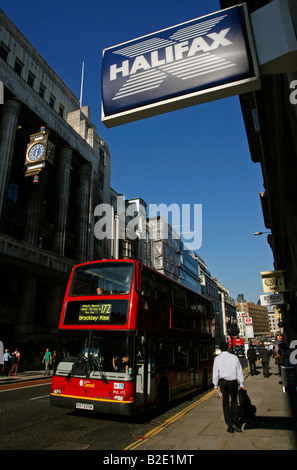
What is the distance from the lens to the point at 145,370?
860 cm

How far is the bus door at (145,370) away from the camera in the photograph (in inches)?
320

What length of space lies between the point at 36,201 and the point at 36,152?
4.81 metres

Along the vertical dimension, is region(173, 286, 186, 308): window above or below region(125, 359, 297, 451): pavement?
above

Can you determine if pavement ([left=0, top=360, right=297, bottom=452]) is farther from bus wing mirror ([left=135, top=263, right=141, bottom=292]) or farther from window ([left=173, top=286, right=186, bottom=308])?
window ([left=173, top=286, right=186, bottom=308])

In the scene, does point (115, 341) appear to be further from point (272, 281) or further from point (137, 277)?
point (272, 281)

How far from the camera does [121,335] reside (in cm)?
799

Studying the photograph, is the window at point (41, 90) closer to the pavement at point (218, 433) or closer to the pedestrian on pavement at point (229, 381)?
the pavement at point (218, 433)

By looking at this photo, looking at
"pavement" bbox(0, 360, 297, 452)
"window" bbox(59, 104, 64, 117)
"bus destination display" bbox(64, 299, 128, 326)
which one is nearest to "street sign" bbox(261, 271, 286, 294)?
"pavement" bbox(0, 360, 297, 452)

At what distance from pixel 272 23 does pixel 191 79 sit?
102cm

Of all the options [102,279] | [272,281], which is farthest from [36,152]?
[272,281]

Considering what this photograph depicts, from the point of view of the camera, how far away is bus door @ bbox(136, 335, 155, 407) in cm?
813

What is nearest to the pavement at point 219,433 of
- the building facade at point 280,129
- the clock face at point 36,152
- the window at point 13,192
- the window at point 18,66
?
the building facade at point 280,129

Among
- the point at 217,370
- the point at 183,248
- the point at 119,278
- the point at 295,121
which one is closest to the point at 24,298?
the point at 119,278
